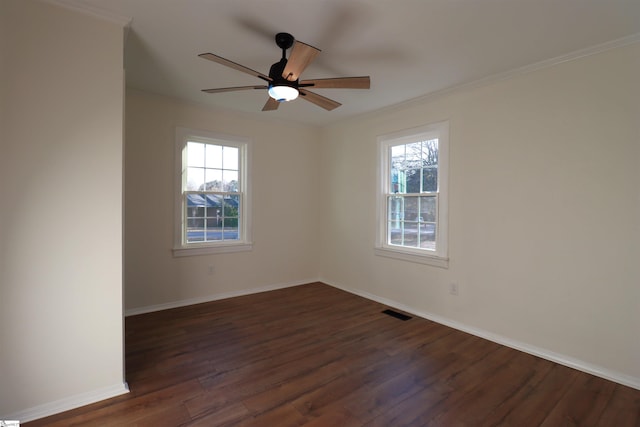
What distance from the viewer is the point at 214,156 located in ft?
13.8

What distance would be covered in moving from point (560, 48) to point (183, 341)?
416cm

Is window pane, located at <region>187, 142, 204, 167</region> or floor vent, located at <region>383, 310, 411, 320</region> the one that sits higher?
window pane, located at <region>187, 142, 204, 167</region>

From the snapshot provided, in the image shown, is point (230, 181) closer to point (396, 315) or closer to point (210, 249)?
point (210, 249)

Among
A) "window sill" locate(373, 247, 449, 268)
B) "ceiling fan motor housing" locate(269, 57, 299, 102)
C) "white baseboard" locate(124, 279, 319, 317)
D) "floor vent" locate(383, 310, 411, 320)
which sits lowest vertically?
"floor vent" locate(383, 310, 411, 320)

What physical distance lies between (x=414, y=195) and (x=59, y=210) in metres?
3.43

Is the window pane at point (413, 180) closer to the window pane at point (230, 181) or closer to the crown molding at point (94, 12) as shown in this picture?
the window pane at point (230, 181)

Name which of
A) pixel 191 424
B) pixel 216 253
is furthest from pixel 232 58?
pixel 191 424

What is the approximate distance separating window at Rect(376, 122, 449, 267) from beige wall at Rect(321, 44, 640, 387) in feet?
0.43

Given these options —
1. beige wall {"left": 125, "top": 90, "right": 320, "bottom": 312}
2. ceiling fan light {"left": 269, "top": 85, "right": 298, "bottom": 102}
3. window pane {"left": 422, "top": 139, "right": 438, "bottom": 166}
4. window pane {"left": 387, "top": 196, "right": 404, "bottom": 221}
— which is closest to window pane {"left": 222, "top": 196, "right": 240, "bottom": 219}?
beige wall {"left": 125, "top": 90, "right": 320, "bottom": 312}

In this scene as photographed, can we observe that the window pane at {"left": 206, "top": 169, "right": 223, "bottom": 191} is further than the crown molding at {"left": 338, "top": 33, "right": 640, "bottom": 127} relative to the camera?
Yes

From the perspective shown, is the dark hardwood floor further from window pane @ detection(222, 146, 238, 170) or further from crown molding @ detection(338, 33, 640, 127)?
crown molding @ detection(338, 33, 640, 127)

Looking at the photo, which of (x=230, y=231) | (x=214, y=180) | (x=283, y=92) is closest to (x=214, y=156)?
(x=214, y=180)

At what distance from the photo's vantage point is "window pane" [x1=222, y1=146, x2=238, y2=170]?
4.29 meters

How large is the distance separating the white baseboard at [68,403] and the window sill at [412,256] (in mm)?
3091
